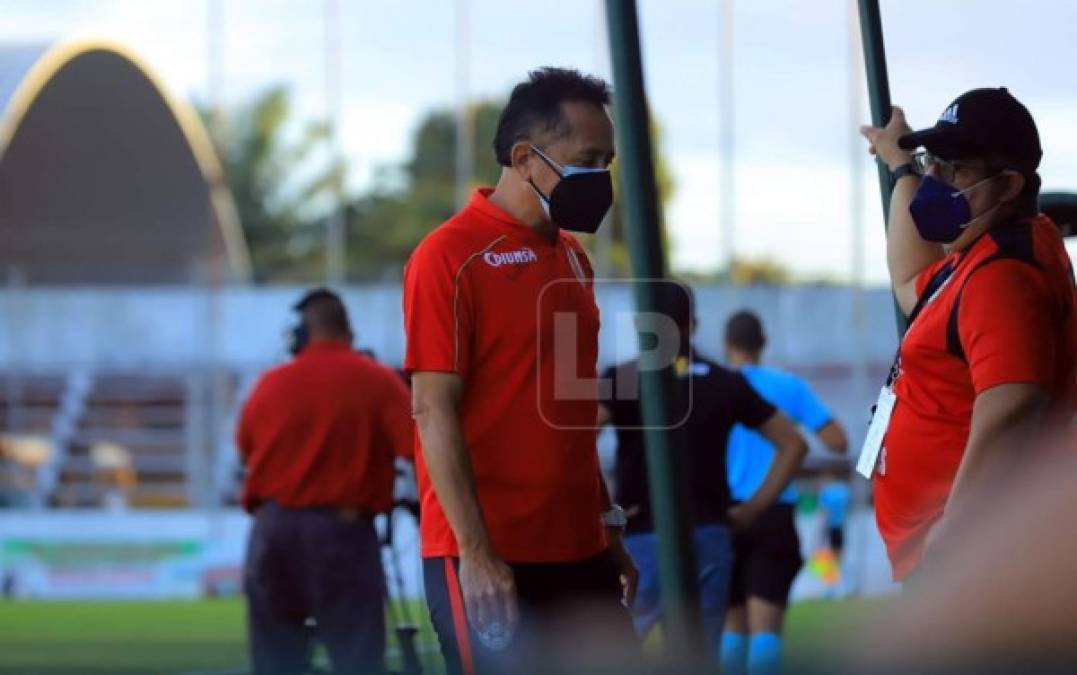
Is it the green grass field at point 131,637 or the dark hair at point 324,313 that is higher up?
the dark hair at point 324,313

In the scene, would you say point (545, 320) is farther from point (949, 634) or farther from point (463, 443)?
point (949, 634)

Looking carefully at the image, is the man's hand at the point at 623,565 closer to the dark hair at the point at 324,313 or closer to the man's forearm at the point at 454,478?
the man's forearm at the point at 454,478

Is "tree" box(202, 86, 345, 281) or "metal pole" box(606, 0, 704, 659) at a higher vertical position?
"tree" box(202, 86, 345, 281)

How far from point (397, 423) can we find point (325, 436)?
12.0 inches

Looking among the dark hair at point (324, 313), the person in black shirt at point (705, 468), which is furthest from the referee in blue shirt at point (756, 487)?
the dark hair at point (324, 313)

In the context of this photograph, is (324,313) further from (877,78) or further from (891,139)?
(891,139)

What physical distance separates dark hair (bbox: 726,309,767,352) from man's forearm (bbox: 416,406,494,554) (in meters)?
5.53

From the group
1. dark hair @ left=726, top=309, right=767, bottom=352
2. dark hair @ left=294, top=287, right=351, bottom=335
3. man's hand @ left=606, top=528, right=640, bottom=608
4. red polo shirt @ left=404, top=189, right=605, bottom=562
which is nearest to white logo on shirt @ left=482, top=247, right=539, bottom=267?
red polo shirt @ left=404, top=189, right=605, bottom=562

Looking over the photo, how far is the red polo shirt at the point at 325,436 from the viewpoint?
27.2ft

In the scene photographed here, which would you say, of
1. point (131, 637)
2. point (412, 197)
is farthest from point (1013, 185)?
point (412, 197)

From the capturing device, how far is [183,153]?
39.7 meters

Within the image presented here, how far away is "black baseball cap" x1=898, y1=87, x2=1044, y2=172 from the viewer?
3988 millimetres

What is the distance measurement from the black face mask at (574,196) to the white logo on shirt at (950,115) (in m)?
0.69

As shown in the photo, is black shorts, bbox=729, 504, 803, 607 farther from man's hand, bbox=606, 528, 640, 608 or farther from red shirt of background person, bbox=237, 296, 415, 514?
man's hand, bbox=606, 528, 640, 608
